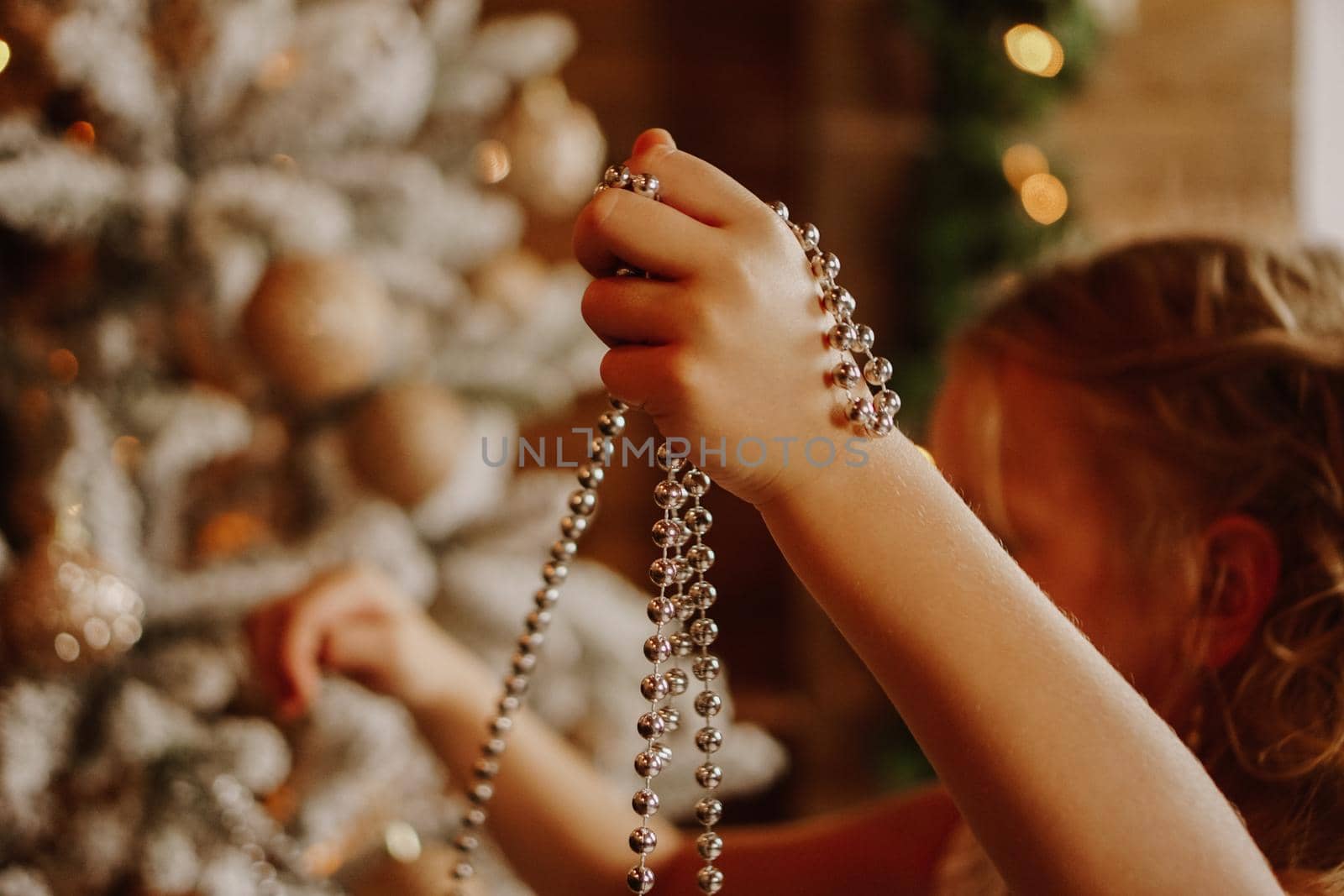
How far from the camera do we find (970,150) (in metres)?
1.28

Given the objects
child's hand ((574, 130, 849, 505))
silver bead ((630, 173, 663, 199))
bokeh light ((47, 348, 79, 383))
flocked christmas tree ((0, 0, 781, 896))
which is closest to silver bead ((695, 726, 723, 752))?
child's hand ((574, 130, 849, 505))

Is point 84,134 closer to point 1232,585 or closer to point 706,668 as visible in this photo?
point 706,668

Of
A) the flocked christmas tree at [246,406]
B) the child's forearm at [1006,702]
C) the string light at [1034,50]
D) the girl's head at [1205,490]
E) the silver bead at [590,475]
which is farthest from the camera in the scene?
the string light at [1034,50]

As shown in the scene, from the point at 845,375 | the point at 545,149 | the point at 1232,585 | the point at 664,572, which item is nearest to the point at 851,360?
the point at 845,375

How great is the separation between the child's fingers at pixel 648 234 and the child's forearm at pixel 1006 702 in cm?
9

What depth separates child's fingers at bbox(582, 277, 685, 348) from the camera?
35cm

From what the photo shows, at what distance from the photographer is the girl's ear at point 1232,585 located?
0.58 metres

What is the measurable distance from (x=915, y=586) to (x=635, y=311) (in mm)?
141

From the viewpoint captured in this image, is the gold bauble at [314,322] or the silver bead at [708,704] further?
the gold bauble at [314,322]

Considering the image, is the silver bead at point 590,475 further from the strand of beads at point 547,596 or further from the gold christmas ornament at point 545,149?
the gold christmas ornament at point 545,149

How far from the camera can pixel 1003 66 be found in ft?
4.08

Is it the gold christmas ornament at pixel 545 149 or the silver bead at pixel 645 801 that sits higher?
the gold christmas ornament at pixel 545 149

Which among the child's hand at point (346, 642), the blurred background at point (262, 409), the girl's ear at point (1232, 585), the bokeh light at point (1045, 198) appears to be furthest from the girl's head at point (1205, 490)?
the bokeh light at point (1045, 198)

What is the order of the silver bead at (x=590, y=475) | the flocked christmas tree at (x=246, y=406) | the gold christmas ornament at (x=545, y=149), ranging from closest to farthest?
the silver bead at (x=590, y=475), the flocked christmas tree at (x=246, y=406), the gold christmas ornament at (x=545, y=149)
